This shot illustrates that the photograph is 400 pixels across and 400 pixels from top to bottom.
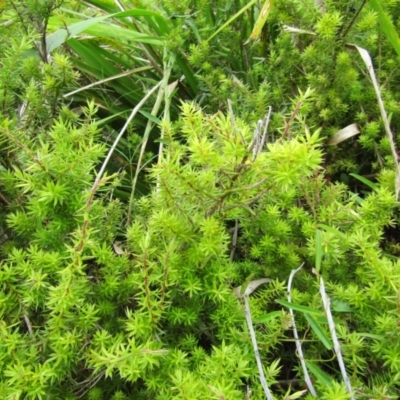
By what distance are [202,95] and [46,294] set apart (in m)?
0.85

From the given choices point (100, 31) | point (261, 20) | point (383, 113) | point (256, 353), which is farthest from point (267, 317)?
point (100, 31)

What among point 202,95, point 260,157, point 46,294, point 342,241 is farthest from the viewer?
point 202,95

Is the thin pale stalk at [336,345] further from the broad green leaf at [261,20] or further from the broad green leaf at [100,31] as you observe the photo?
the broad green leaf at [100,31]

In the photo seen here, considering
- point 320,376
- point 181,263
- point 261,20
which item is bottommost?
point 320,376

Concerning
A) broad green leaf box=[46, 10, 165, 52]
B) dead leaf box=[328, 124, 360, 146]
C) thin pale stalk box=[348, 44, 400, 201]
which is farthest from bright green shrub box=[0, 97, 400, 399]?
broad green leaf box=[46, 10, 165, 52]

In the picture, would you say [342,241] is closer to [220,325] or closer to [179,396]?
[220,325]

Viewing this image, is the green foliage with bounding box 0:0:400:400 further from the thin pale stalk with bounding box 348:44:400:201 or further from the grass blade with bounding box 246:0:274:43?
the grass blade with bounding box 246:0:274:43

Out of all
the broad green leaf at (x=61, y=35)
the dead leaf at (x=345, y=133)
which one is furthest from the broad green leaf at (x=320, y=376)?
the broad green leaf at (x=61, y=35)

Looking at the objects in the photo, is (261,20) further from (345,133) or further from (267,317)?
(267,317)

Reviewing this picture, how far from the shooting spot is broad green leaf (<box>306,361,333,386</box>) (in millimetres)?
803

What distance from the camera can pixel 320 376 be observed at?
814 millimetres

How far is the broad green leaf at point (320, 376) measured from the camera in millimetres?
803

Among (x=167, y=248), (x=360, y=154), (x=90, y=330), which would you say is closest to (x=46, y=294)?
(x=90, y=330)

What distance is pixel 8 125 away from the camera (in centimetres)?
87
